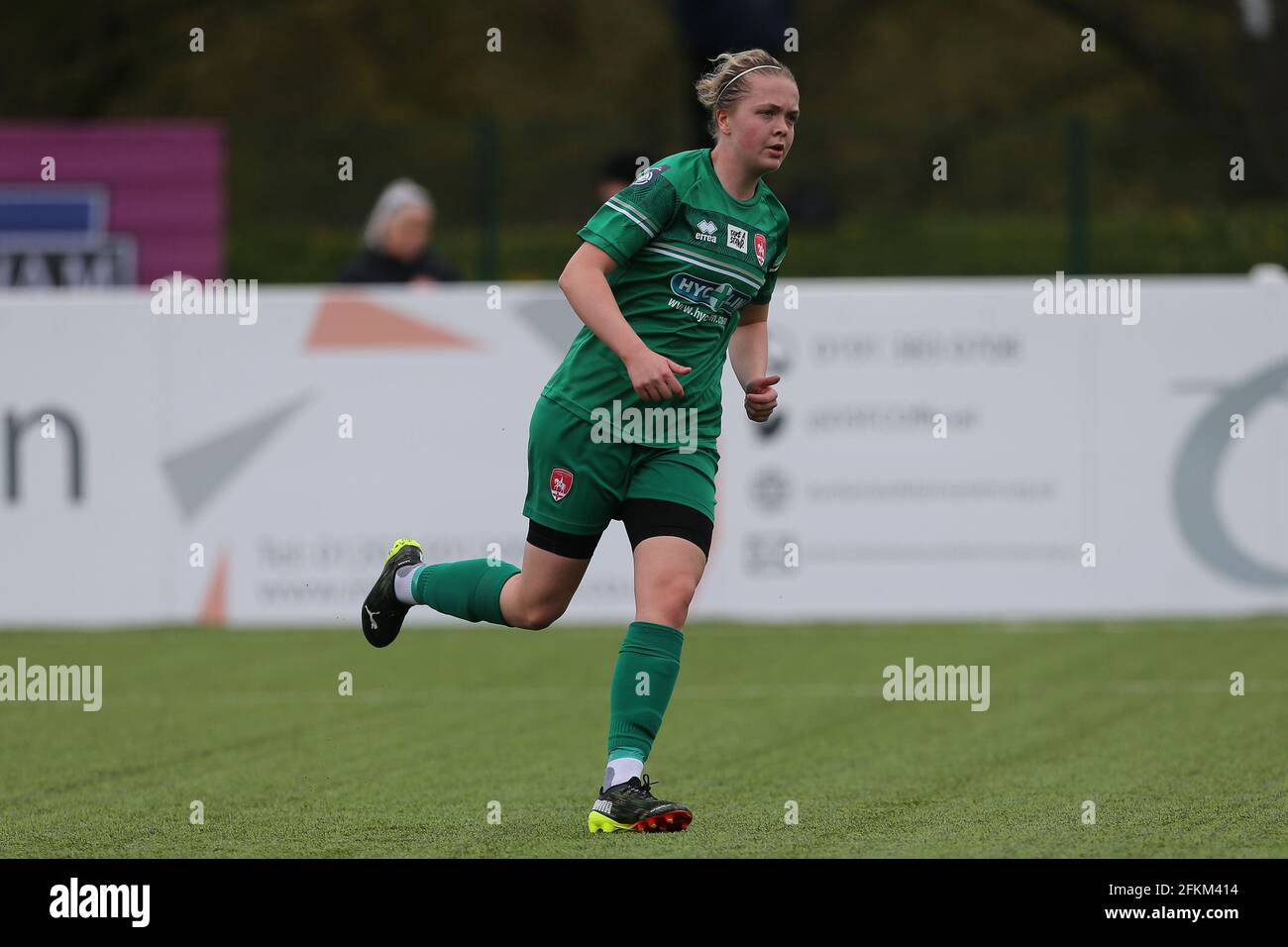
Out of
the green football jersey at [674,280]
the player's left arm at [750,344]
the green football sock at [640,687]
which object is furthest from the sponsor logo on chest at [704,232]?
the green football sock at [640,687]

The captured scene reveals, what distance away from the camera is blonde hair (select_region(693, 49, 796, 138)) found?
19.5 ft

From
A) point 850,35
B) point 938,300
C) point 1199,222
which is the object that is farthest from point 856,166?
point 850,35

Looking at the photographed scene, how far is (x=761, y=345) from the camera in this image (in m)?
6.47

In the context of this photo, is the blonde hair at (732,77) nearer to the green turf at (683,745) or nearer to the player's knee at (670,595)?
the player's knee at (670,595)

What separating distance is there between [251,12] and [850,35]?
25.9ft

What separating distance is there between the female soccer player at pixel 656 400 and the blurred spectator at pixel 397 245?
670 centimetres

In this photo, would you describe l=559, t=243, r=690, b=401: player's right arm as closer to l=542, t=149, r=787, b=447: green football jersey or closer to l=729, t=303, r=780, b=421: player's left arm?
l=542, t=149, r=787, b=447: green football jersey

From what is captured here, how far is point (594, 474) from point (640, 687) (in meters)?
0.58

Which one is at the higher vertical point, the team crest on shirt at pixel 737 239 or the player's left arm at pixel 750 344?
the team crest on shirt at pixel 737 239

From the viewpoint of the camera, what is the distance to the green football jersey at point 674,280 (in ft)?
19.4

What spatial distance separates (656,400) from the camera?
18.8 ft

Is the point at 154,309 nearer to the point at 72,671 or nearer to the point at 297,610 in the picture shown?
the point at 297,610

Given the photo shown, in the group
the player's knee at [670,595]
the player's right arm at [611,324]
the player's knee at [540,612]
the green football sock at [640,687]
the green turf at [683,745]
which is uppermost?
the player's right arm at [611,324]

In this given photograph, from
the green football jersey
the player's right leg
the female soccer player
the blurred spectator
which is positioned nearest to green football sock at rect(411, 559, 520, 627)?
the player's right leg
